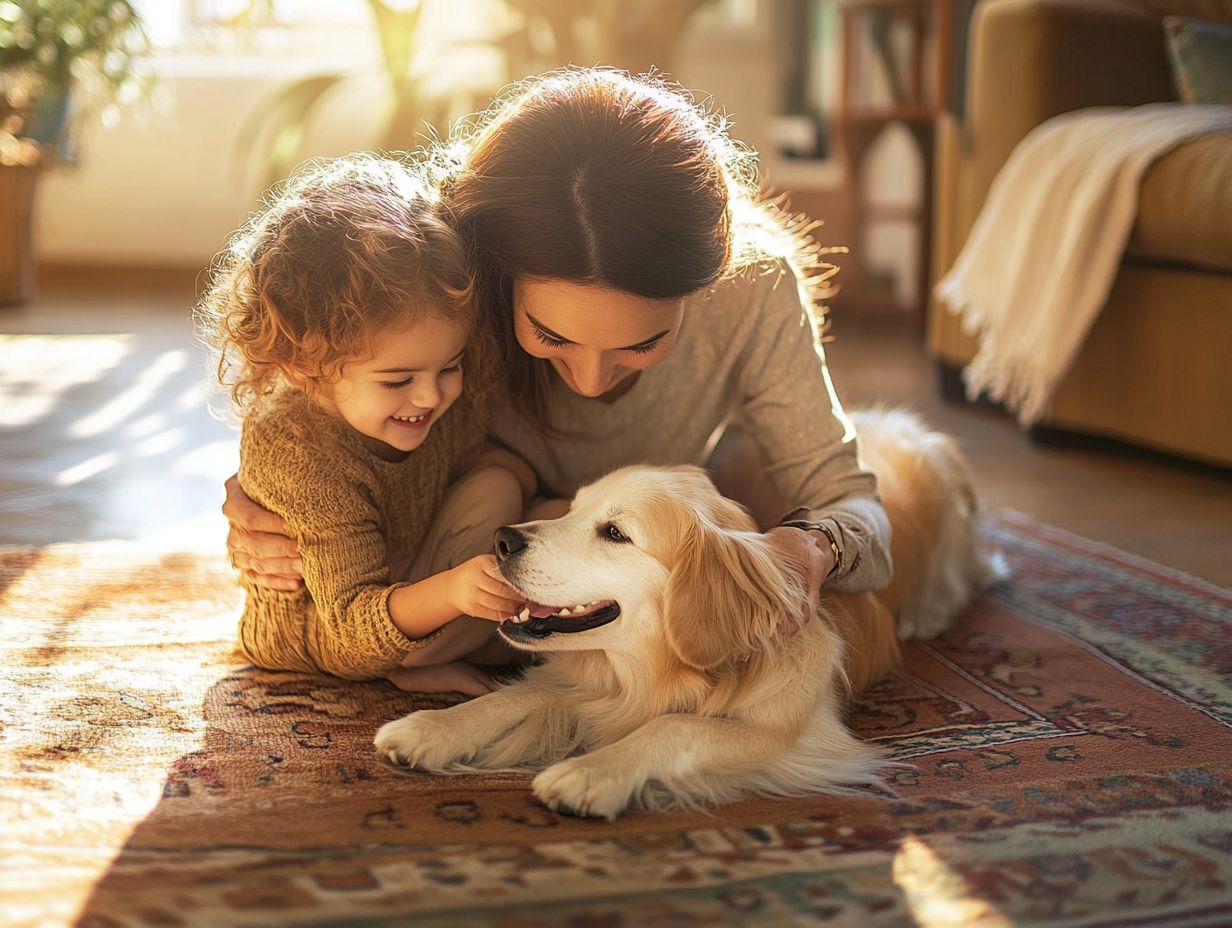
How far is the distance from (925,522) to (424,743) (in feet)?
3.14

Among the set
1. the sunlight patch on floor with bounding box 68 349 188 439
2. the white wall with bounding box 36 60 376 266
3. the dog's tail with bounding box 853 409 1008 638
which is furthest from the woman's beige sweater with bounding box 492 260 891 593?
the white wall with bounding box 36 60 376 266

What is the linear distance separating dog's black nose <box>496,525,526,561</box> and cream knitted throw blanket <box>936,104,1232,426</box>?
1863mm

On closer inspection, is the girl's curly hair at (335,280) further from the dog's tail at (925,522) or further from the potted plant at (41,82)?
the potted plant at (41,82)

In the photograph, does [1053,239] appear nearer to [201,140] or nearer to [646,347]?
[646,347]

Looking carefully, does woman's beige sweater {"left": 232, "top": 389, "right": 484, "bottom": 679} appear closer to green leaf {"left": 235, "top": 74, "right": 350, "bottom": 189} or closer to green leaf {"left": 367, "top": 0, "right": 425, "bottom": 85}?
green leaf {"left": 235, "top": 74, "right": 350, "bottom": 189}

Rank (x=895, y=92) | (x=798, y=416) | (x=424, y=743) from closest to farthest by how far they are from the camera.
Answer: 1. (x=424, y=743)
2. (x=798, y=416)
3. (x=895, y=92)

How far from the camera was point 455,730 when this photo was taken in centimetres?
144

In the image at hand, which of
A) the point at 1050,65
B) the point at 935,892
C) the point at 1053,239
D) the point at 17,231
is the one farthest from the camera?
the point at 17,231

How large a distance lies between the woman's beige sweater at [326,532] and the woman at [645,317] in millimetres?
56

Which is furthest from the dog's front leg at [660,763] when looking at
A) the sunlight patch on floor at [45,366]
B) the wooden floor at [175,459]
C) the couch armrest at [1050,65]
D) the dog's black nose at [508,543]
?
the couch armrest at [1050,65]

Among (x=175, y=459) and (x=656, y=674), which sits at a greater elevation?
(x=656, y=674)

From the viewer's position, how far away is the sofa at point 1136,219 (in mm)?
2734

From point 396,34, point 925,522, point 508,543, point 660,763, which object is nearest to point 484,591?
point 508,543

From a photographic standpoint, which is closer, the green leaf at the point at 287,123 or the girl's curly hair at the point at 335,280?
the girl's curly hair at the point at 335,280
